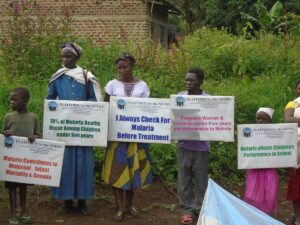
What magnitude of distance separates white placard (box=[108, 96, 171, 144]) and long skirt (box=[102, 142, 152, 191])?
13 centimetres

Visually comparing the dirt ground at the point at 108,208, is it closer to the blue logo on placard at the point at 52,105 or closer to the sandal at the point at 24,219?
the sandal at the point at 24,219

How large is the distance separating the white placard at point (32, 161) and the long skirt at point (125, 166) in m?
0.57

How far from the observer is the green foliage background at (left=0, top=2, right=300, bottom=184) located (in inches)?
330

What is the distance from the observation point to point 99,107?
5.77m

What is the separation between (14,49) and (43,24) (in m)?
0.81

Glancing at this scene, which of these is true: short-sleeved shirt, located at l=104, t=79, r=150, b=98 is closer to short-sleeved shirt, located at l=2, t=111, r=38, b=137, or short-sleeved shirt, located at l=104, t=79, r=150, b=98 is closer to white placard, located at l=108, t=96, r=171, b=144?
white placard, located at l=108, t=96, r=171, b=144

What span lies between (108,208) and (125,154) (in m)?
1.06

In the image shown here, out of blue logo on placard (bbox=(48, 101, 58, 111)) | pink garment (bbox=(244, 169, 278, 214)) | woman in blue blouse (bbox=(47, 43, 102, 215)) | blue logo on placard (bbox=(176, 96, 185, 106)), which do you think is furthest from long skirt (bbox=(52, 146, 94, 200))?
pink garment (bbox=(244, 169, 278, 214))

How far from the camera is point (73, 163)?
5941 mm

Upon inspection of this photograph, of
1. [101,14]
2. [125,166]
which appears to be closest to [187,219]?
[125,166]

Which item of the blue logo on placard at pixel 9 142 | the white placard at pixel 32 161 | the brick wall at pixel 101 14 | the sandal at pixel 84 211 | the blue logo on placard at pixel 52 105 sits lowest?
the sandal at pixel 84 211

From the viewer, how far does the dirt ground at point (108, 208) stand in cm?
611

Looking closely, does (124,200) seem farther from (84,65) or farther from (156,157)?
(84,65)

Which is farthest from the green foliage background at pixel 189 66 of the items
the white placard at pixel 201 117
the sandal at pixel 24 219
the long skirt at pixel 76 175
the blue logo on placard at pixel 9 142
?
the blue logo on placard at pixel 9 142
